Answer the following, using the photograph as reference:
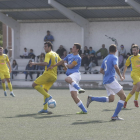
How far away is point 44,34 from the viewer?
2730 cm

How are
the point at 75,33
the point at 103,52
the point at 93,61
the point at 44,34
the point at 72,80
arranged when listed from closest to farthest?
the point at 72,80, the point at 93,61, the point at 103,52, the point at 75,33, the point at 44,34

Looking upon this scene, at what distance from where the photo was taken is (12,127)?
709 cm

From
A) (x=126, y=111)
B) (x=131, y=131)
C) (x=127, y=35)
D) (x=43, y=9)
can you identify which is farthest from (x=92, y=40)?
(x=131, y=131)

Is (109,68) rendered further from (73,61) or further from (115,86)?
(73,61)

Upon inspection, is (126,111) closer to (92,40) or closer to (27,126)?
(27,126)

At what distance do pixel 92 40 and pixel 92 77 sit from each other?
425cm

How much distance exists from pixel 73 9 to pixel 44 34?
4.36 m

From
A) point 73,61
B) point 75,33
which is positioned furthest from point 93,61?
point 73,61

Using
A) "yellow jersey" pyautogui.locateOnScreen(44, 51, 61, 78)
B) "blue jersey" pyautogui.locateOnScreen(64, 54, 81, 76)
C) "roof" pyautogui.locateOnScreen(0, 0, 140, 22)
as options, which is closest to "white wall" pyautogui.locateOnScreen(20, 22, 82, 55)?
"roof" pyautogui.locateOnScreen(0, 0, 140, 22)

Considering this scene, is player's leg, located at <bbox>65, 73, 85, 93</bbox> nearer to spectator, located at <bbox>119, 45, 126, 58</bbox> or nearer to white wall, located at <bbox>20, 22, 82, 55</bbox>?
spectator, located at <bbox>119, 45, 126, 58</bbox>

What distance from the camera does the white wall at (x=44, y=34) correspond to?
1043 inches

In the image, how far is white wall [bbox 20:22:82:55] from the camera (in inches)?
1043

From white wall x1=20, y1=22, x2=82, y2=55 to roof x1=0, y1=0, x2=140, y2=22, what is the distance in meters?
0.50

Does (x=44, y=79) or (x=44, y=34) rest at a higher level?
(x=44, y=34)
